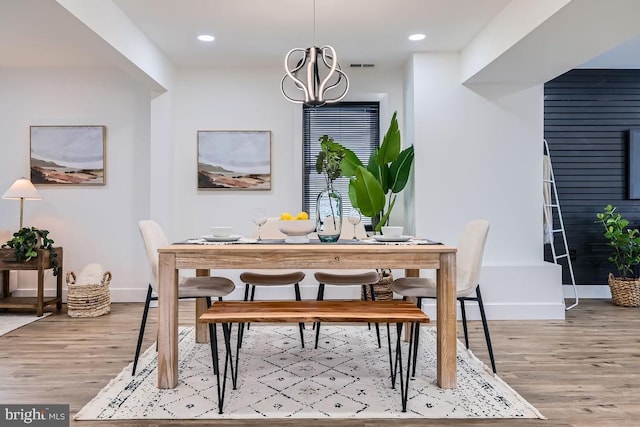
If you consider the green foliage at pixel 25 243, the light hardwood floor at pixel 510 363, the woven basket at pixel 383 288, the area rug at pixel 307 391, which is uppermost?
the green foliage at pixel 25 243

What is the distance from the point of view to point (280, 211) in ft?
16.1

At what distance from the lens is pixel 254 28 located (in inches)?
151

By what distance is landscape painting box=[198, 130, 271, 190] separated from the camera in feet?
15.9

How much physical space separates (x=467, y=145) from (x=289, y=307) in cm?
279

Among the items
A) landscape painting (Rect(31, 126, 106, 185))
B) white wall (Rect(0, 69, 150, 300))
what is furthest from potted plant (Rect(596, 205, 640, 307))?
landscape painting (Rect(31, 126, 106, 185))

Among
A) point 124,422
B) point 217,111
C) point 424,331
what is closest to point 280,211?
point 217,111

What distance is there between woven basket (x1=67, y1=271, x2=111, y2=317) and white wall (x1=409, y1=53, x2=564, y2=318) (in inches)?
118

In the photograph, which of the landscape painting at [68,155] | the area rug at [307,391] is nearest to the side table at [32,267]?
the landscape painting at [68,155]

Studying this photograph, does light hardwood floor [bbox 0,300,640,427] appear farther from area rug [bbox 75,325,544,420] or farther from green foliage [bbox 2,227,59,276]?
green foliage [bbox 2,227,59,276]

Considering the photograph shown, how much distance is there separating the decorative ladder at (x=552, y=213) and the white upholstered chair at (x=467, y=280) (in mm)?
1968

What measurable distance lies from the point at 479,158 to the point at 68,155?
4.17m

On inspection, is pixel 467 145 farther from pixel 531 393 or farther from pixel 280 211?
pixel 531 393

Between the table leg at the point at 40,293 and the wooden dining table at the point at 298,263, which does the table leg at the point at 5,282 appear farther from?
the wooden dining table at the point at 298,263

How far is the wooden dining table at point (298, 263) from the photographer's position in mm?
2445
